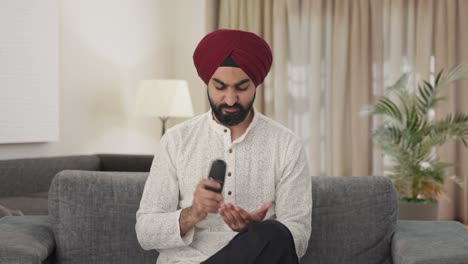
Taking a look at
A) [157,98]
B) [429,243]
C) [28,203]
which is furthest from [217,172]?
[157,98]

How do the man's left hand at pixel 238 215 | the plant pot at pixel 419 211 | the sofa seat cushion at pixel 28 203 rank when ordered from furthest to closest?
1. the plant pot at pixel 419 211
2. the sofa seat cushion at pixel 28 203
3. the man's left hand at pixel 238 215

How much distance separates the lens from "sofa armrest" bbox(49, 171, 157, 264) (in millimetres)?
2463

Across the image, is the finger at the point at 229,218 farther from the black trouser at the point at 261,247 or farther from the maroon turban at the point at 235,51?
the maroon turban at the point at 235,51

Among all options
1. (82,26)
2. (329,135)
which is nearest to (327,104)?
(329,135)

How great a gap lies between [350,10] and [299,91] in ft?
2.81

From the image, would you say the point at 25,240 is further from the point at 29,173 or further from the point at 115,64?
the point at 115,64

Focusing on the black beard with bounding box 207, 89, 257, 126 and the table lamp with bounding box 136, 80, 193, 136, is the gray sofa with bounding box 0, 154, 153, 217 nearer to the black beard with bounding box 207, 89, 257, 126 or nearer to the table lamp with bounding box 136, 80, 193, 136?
the table lamp with bounding box 136, 80, 193, 136

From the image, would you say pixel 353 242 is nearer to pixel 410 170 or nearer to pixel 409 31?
pixel 410 170

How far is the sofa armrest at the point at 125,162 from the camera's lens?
4.93 meters

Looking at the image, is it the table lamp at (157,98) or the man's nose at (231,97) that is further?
the table lamp at (157,98)

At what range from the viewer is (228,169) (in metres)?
2.25

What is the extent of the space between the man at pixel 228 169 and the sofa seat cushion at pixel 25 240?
321 millimetres

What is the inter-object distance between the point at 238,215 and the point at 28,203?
2305mm

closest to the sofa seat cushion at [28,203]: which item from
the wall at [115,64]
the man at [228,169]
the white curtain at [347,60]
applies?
the wall at [115,64]
